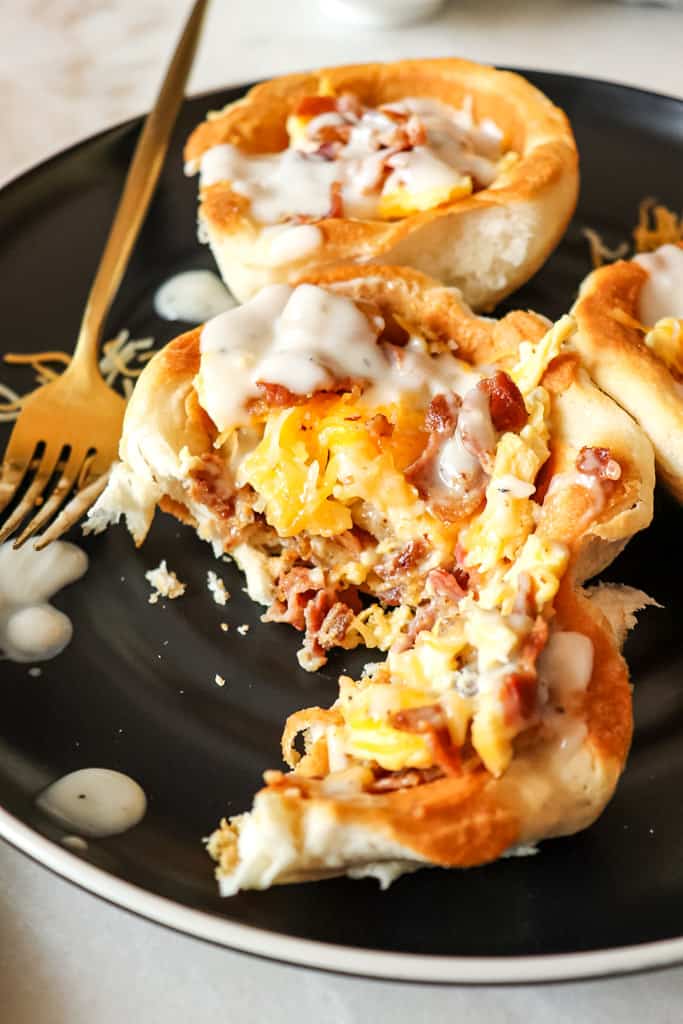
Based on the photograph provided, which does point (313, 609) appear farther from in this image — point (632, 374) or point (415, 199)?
point (415, 199)

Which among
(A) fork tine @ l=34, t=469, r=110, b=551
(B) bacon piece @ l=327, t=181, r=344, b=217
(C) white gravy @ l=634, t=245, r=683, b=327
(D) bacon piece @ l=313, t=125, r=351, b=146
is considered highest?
(D) bacon piece @ l=313, t=125, r=351, b=146

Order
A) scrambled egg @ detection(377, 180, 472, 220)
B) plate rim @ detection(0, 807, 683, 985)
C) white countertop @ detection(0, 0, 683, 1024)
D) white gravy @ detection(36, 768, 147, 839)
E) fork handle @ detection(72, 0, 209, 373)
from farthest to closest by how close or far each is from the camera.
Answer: white countertop @ detection(0, 0, 683, 1024) < fork handle @ detection(72, 0, 209, 373) < scrambled egg @ detection(377, 180, 472, 220) < white gravy @ detection(36, 768, 147, 839) < plate rim @ detection(0, 807, 683, 985)

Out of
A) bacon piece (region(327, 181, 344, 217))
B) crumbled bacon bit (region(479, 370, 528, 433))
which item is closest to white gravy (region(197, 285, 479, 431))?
crumbled bacon bit (region(479, 370, 528, 433))

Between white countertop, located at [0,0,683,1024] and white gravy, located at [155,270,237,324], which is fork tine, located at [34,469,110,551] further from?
white countertop, located at [0,0,683,1024]

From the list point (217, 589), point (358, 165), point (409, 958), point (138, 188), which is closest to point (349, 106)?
point (358, 165)

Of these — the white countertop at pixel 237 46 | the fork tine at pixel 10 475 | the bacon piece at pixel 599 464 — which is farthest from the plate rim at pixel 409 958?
the white countertop at pixel 237 46

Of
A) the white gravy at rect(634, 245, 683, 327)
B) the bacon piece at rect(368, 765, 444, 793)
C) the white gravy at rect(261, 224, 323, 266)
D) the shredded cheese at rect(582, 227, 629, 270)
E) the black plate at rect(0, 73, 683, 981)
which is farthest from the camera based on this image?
the shredded cheese at rect(582, 227, 629, 270)

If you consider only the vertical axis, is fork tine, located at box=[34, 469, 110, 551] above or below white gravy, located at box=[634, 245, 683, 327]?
below

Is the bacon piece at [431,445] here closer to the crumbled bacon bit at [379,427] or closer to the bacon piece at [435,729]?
the crumbled bacon bit at [379,427]
